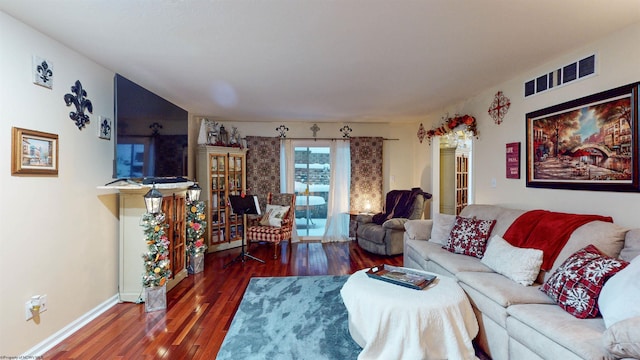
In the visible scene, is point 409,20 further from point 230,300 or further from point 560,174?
point 230,300

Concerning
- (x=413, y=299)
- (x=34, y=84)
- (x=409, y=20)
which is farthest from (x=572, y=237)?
(x=34, y=84)

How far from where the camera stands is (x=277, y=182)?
525 cm

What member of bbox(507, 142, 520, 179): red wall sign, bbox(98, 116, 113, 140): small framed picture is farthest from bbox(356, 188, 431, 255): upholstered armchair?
bbox(98, 116, 113, 140): small framed picture

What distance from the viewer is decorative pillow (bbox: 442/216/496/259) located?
2777 mm

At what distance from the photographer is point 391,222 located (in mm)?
4328

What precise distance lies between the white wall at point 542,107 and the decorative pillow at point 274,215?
290cm

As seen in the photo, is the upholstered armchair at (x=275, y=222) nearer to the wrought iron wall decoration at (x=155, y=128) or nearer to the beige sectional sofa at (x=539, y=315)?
the wrought iron wall decoration at (x=155, y=128)

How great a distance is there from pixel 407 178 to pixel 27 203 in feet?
17.1

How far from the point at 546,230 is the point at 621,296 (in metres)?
0.94

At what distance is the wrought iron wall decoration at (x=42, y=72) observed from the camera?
6.68 feet

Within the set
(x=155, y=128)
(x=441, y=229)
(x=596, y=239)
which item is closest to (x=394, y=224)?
(x=441, y=229)

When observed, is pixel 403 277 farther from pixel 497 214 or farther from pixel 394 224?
pixel 394 224

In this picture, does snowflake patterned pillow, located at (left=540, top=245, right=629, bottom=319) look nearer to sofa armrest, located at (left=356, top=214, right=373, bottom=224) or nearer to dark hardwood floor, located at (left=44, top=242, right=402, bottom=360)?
dark hardwood floor, located at (left=44, top=242, right=402, bottom=360)

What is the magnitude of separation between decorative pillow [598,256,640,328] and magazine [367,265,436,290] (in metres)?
0.95
